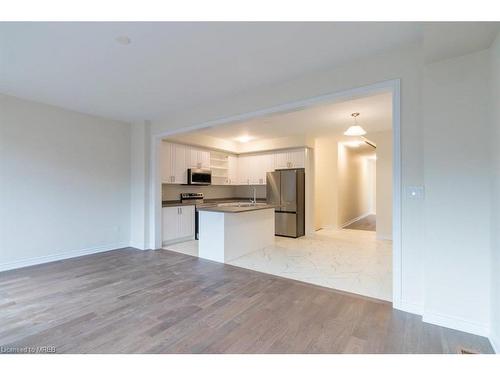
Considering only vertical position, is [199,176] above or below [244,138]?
below

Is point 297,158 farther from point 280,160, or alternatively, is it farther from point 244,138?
point 244,138

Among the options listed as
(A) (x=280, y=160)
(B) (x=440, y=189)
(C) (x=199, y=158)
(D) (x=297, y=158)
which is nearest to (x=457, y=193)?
(B) (x=440, y=189)

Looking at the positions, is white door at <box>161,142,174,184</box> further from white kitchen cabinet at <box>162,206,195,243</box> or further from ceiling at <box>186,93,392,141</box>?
ceiling at <box>186,93,392,141</box>

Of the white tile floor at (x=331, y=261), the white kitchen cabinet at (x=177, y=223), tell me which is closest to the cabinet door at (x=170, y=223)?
the white kitchen cabinet at (x=177, y=223)

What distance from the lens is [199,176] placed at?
19.7ft

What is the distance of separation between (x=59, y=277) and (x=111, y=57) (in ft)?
9.66

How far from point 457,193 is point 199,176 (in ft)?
16.3

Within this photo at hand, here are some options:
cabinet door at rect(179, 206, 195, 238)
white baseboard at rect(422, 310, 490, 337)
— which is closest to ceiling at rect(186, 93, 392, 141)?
cabinet door at rect(179, 206, 195, 238)

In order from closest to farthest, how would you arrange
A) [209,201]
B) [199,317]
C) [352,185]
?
[199,317] < [209,201] < [352,185]

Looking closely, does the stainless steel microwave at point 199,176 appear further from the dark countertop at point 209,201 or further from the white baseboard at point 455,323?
the white baseboard at point 455,323

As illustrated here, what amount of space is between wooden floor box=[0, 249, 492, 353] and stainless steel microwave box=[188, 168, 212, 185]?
9.00 feet

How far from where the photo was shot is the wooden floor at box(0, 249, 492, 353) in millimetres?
1854

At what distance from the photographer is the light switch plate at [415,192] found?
7.51 ft

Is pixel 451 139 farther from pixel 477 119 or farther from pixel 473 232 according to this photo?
pixel 473 232
